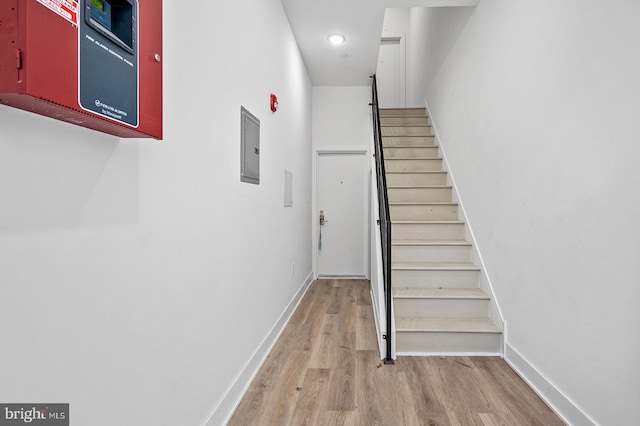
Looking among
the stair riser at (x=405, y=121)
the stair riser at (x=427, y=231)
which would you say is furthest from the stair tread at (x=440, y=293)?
the stair riser at (x=405, y=121)

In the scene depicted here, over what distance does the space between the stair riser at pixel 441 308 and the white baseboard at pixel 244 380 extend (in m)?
0.96

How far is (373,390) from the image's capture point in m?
2.14

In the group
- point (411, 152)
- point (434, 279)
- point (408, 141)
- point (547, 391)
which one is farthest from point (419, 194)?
point (547, 391)

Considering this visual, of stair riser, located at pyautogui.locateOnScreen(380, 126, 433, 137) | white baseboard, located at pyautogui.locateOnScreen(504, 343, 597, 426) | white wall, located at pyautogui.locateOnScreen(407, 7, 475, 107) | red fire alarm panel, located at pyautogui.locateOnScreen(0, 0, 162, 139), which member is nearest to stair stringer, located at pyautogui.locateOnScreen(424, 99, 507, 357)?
white baseboard, located at pyautogui.locateOnScreen(504, 343, 597, 426)

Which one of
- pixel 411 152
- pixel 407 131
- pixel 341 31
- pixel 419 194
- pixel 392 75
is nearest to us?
pixel 341 31

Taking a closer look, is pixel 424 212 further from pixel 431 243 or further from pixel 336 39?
pixel 336 39

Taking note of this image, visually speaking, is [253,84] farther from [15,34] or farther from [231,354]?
[15,34]

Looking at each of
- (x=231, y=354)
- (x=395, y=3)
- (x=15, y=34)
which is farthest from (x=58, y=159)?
(x=395, y=3)

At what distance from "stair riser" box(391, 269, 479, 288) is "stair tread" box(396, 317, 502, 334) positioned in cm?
34

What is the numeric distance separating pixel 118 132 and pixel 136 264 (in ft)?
1.28

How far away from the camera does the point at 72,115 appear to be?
0.77 metres

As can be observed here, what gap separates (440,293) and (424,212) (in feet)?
3.63

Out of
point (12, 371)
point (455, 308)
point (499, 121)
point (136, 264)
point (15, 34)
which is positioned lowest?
point (455, 308)

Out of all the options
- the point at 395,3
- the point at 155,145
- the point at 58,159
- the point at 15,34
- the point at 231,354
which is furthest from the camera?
the point at 395,3
